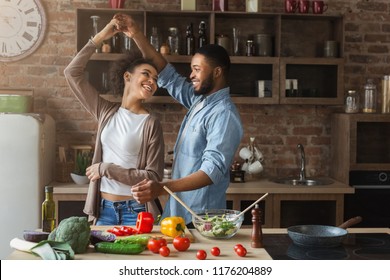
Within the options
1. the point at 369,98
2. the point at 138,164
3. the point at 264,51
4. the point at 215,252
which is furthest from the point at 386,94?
the point at 215,252

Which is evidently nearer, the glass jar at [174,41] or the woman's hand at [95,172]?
the woman's hand at [95,172]

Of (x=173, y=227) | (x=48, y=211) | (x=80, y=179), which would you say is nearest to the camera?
(x=173, y=227)

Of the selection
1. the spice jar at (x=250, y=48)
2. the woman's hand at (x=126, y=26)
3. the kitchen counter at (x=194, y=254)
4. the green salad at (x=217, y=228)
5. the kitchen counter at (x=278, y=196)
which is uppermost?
the woman's hand at (x=126, y=26)

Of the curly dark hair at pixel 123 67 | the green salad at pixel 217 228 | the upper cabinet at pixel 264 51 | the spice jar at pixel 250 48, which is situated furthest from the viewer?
the spice jar at pixel 250 48

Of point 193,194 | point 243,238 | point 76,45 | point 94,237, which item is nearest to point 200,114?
point 193,194

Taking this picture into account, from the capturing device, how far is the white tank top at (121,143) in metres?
2.77

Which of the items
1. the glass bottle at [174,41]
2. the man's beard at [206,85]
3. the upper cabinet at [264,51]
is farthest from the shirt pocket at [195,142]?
the glass bottle at [174,41]

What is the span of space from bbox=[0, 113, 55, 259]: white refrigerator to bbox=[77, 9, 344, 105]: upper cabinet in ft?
1.80

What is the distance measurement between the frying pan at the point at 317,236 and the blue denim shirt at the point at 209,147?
1.64 feet

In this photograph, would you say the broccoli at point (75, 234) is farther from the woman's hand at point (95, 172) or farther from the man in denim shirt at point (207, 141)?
the woman's hand at point (95, 172)

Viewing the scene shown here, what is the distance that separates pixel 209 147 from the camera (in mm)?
2512

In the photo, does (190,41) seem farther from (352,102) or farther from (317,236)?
(317,236)

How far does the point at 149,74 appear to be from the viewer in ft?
9.98

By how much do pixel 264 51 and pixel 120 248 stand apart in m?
2.38
